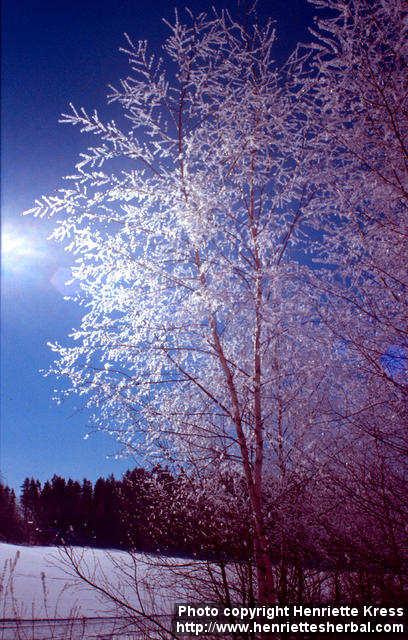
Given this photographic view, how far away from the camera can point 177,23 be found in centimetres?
524

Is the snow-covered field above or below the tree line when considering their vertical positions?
below

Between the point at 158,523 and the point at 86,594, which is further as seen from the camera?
the point at 86,594

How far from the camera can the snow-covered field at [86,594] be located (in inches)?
157

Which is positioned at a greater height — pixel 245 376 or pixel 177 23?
pixel 177 23

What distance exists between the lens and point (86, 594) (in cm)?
1154

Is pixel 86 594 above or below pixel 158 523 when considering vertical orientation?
below

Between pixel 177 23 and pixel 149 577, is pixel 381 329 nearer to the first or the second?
pixel 149 577

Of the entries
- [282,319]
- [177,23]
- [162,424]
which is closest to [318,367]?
[282,319]

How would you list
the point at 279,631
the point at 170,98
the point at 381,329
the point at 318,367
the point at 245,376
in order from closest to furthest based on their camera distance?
the point at 279,631
the point at 381,329
the point at 318,367
the point at 245,376
the point at 170,98

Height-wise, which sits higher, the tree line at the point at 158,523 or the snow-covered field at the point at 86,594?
the tree line at the point at 158,523

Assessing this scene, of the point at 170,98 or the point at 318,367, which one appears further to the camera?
the point at 170,98

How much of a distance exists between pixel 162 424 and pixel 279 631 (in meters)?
2.23

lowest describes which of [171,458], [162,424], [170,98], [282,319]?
[171,458]

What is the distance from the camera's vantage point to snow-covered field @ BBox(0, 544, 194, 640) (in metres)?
3.98
